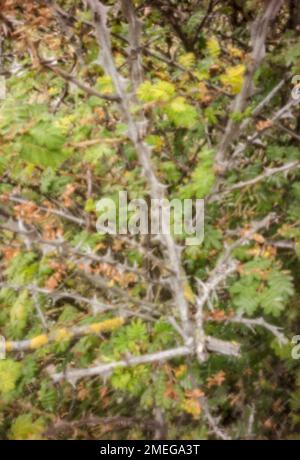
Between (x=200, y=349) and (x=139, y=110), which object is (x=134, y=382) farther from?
(x=139, y=110)

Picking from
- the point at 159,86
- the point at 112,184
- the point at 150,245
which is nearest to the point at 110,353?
the point at 150,245

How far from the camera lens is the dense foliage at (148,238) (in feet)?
7.52

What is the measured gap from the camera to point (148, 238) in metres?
2.93

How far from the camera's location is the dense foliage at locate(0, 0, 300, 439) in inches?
90.2

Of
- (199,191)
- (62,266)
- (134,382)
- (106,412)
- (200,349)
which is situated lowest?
→ (106,412)

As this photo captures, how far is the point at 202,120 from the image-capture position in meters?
3.21

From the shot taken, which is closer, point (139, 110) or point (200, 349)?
point (200, 349)

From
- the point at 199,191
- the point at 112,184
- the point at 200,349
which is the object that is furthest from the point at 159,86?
the point at 200,349

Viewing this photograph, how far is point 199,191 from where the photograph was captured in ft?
9.13

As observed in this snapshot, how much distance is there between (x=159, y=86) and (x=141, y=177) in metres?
0.73
